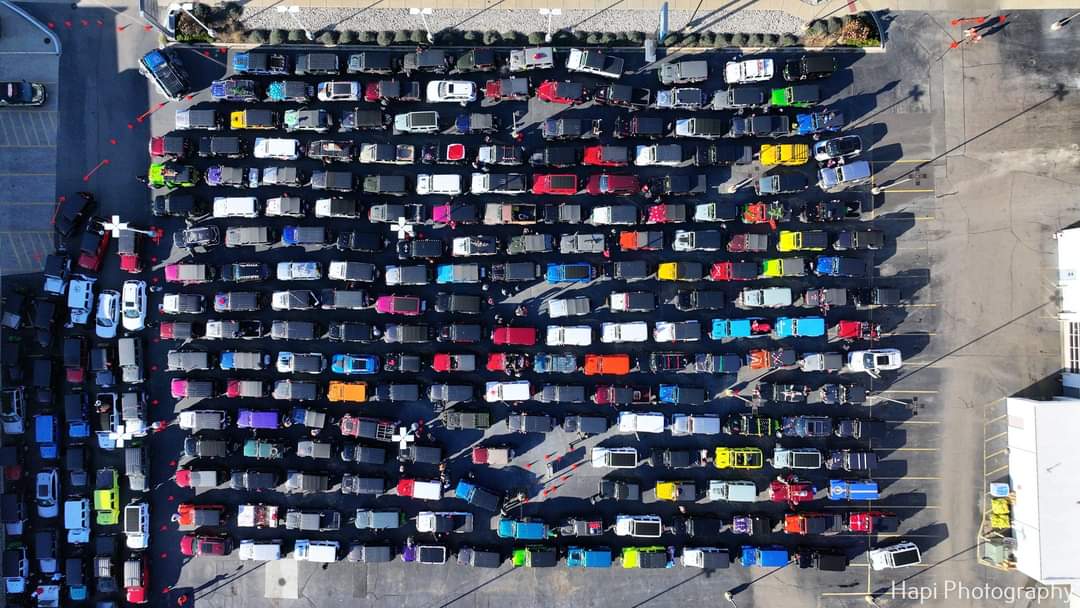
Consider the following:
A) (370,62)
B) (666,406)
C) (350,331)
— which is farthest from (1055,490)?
(370,62)

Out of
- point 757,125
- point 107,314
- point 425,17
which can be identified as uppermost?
point 425,17

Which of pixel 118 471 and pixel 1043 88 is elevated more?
pixel 1043 88

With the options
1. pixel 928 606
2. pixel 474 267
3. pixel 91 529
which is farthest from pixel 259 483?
pixel 928 606

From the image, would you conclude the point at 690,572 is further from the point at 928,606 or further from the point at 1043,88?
the point at 1043,88

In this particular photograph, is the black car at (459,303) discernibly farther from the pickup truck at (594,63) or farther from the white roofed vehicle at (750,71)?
the white roofed vehicle at (750,71)

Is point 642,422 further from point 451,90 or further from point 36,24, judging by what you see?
point 36,24

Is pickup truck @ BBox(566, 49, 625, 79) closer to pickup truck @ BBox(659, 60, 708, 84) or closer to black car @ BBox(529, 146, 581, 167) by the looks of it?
pickup truck @ BBox(659, 60, 708, 84)

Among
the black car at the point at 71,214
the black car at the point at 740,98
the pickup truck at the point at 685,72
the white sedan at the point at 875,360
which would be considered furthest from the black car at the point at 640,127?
the black car at the point at 71,214
